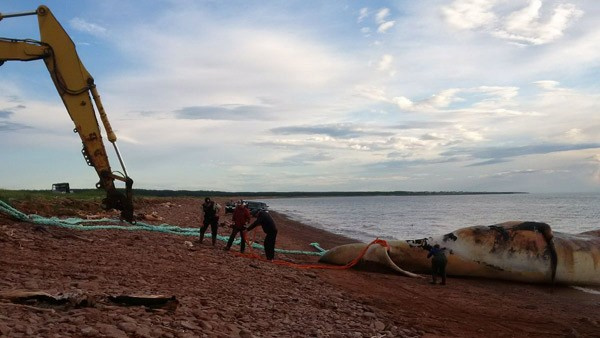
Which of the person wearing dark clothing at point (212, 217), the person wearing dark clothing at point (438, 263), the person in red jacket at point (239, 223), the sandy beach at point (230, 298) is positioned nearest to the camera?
the sandy beach at point (230, 298)

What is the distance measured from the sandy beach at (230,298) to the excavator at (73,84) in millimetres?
2432

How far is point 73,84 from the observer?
1570 cm

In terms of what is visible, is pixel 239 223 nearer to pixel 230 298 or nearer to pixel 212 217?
pixel 212 217

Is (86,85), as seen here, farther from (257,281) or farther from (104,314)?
(104,314)

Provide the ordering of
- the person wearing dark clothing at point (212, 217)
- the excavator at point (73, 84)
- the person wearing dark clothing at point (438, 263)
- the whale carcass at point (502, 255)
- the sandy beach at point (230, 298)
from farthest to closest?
the whale carcass at point (502, 255), the person wearing dark clothing at point (212, 217), the person wearing dark clothing at point (438, 263), the excavator at point (73, 84), the sandy beach at point (230, 298)

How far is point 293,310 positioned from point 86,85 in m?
10.7

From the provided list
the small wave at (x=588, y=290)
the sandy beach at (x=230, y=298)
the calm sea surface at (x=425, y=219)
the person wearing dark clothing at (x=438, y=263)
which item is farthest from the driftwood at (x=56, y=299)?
the calm sea surface at (x=425, y=219)

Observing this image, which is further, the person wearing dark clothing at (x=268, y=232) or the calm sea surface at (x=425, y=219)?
the calm sea surface at (x=425, y=219)

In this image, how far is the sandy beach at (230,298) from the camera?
6.39 metres

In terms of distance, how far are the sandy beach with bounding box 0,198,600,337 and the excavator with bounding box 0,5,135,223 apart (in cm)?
243

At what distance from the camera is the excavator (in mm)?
15180

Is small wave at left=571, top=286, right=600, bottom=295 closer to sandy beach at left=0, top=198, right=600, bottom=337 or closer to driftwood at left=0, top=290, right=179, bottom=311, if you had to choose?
sandy beach at left=0, top=198, right=600, bottom=337

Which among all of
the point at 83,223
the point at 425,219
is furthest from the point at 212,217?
the point at 425,219

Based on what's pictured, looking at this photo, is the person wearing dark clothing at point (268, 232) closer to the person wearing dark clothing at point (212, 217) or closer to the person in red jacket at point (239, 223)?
the person in red jacket at point (239, 223)
